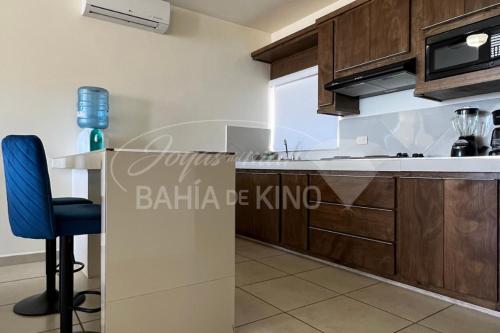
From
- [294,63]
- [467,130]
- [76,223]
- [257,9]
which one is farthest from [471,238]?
[257,9]

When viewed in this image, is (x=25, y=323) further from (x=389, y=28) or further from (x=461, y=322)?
(x=389, y=28)

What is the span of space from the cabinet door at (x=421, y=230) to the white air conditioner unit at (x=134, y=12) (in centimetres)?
274

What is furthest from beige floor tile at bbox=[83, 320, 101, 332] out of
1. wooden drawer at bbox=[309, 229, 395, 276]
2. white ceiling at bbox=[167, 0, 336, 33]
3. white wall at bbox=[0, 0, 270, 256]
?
white ceiling at bbox=[167, 0, 336, 33]

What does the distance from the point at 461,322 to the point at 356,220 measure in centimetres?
91

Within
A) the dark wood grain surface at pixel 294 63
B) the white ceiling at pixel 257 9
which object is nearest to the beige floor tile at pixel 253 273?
the dark wood grain surface at pixel 294 63

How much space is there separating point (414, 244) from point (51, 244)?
7.48 feet

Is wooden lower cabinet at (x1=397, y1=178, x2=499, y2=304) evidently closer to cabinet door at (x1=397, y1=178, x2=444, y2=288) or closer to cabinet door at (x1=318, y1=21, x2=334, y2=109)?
cabinet door at (x1=397, y1=178, x2=444, y2=288)

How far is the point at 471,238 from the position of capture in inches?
76.0

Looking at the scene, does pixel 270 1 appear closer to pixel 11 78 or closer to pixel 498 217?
pixel 11 78

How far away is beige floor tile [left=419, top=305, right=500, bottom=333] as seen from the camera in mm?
1729

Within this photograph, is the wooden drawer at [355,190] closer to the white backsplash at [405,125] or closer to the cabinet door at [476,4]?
the white backsplash at [405,125]

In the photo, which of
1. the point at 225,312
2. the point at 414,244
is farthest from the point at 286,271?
the point at 225,312

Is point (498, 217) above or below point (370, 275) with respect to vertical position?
above

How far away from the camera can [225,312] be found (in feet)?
5.21
